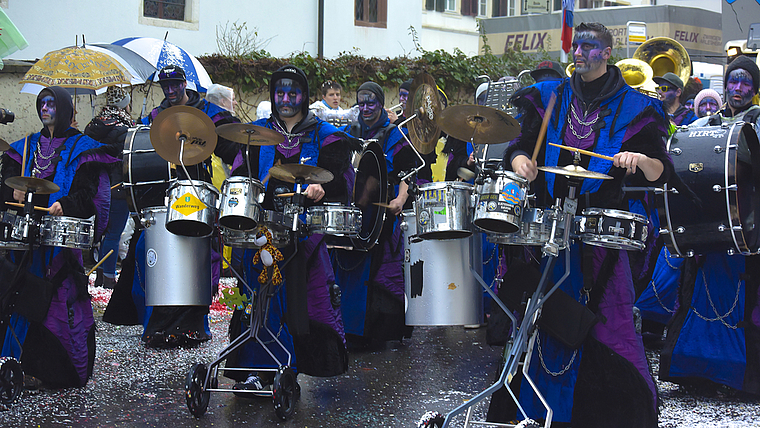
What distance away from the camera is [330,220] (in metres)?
5.14

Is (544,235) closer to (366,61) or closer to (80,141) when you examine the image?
(80,141)

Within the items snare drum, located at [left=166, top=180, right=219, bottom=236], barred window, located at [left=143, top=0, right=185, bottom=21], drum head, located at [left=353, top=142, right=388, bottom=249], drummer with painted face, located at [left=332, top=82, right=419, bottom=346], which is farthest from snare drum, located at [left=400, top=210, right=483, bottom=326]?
barred window, located at [left=143, top=0, right=185, bottom=21]

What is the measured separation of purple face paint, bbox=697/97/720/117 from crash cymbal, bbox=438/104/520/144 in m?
5.24

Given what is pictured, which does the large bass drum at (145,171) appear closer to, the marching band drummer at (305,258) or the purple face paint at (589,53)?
the marching band drummer at (305,258)

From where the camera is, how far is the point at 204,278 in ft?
17.1

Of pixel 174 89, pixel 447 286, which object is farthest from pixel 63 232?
pixel 447 286

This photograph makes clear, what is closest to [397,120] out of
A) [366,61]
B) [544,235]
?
[544,235]

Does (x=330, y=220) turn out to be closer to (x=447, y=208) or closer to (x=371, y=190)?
(x=371, y=190)

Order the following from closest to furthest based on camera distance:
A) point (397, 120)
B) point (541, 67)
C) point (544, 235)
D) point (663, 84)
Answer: point (544, 235) → point (397, 120) → point (541, 67) → point (663, 84)

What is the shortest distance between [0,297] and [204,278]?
134 cm

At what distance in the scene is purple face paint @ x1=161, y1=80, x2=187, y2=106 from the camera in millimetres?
6719

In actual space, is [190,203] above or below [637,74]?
below

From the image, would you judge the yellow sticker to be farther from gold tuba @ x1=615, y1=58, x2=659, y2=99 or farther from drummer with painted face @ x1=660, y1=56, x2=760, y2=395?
gold tuba @ x1=615, y1=58, x2=659, y2=99

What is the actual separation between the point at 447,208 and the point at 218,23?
48.4 feet
